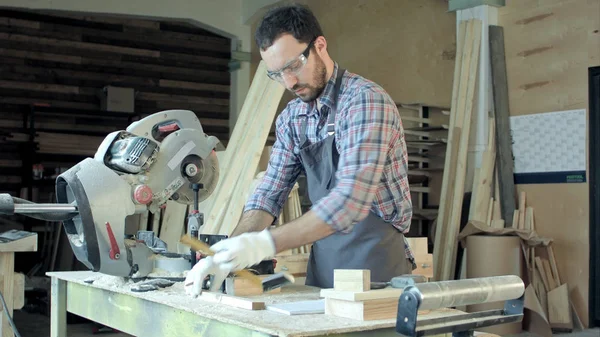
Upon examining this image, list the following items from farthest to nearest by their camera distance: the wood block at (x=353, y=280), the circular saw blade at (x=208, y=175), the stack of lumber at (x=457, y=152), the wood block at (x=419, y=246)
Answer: the stack of lumber at (x=457, y=152)
the wood block at (x=419, y=246)
the circular saw blade at (x=208, y=175)
the wood block at (x=353, y=280)

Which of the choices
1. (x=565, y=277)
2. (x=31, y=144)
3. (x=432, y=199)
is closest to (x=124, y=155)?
(x=565, y=277)

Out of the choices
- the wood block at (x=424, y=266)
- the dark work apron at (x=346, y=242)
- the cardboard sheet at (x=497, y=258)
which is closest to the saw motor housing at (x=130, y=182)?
the dark work apron at (x=346, y=242)

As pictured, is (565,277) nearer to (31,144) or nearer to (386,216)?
(386,216)

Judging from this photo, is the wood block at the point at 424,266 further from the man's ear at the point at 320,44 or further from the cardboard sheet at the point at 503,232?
the cardboard sheet at the point at 503,232

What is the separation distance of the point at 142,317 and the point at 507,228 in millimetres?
4316

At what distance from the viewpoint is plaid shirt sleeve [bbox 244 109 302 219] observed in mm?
2596

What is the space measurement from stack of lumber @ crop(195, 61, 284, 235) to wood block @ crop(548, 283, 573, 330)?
275cm

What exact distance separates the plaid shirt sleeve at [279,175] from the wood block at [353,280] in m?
0.84

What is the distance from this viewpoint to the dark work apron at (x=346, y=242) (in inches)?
91.5

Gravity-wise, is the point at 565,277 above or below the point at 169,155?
below

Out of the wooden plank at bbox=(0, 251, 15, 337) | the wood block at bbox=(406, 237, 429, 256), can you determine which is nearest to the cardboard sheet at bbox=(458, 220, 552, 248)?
the wood block at bbox=(406, 237, 429, 256)

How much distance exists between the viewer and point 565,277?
20.2ft

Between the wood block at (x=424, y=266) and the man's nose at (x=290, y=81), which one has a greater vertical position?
the man's nose at (x=290, y=81)

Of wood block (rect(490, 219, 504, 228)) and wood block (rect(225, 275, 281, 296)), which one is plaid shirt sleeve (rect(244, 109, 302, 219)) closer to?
wood block (rect(225, 275, 281, 296))
